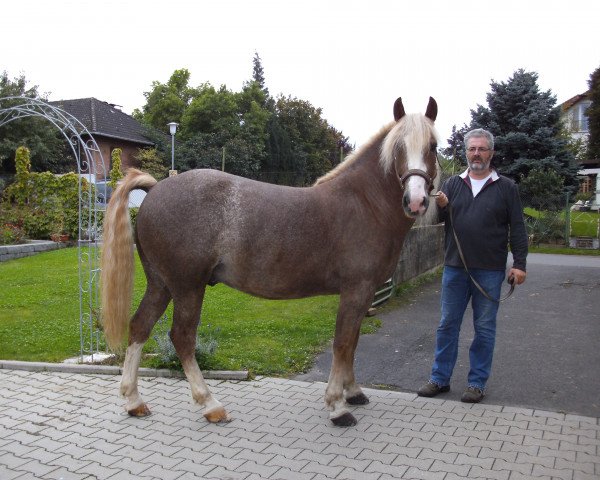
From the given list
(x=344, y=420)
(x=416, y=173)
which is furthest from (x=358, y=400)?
(x=416, y=173)

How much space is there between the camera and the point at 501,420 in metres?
4.07

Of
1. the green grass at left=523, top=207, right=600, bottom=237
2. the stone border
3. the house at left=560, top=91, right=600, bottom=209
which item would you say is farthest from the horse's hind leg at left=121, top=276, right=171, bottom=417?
the house at left=560, top=91, right=600, bottom=209

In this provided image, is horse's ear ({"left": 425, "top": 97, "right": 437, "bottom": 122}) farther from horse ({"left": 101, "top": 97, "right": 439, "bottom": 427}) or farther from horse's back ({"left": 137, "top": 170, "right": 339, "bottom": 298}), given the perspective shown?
horse's back ({"left": 137, "top": 170, "right": 339, "bottom": 298})

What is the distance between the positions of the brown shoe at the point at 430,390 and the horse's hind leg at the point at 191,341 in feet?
5.78

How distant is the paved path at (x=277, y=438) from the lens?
3266 millimetres

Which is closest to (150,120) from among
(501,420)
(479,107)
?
(479,107)

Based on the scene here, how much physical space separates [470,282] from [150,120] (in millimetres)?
44302

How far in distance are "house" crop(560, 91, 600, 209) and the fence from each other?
5.82 m

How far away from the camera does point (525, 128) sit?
21.9 m

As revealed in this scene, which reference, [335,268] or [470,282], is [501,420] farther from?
[335,268]

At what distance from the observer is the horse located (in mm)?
3895

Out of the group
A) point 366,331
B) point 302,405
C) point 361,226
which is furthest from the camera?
point 366,331

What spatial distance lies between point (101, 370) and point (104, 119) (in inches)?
1150

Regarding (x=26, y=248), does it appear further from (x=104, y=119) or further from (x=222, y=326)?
(x=104, y=119)
